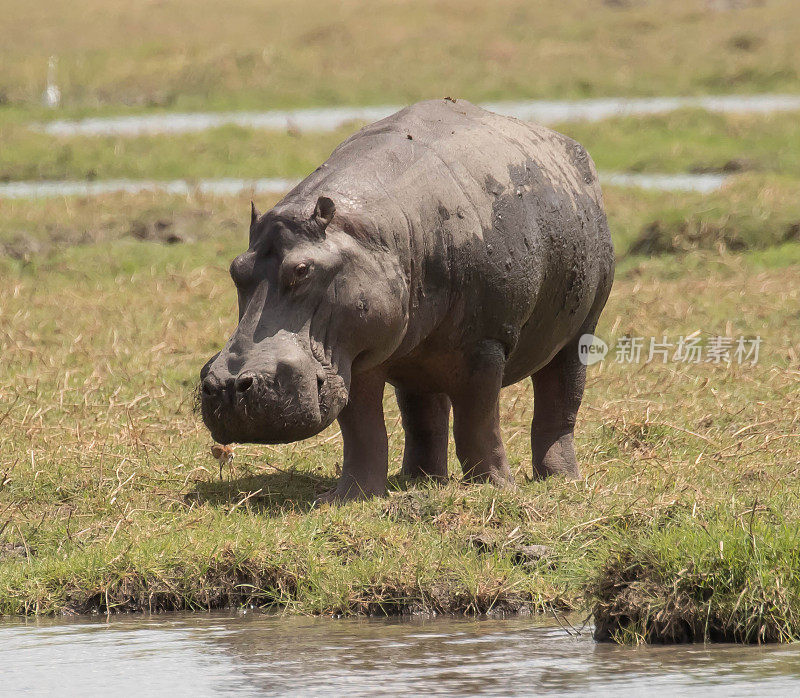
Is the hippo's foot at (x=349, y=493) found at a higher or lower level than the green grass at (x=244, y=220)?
lower

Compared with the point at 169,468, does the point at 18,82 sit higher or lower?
higher

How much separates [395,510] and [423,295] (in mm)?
883

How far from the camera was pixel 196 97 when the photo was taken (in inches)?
984

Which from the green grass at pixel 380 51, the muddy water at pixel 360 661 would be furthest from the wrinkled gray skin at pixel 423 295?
the green grass at pixel 380 51

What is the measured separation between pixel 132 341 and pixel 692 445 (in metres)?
4.09

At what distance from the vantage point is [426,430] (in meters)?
7.09

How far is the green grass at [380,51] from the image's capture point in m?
25.2

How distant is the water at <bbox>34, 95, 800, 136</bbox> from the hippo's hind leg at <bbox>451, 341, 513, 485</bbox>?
44.4 feet

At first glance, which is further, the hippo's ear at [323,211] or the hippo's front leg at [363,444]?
the hippo's front leg at [363,444]

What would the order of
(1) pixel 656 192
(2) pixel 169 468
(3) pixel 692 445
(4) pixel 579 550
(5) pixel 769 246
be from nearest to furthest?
(4) pixel 579 550
(2) pixel 169 468
(3) pixel 692 445
(5) pixel 769 246
(1) pixel 656 192

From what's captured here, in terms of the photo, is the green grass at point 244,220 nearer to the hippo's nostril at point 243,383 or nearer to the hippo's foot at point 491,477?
the hippo's foot at point 491,477

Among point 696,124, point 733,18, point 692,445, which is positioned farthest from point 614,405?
point 733,18

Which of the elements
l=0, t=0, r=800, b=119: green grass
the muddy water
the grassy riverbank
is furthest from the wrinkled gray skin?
l=0, t=0, r=800, b=119: green grass

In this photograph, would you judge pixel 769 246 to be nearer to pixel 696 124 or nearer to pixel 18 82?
pixel 696 124
